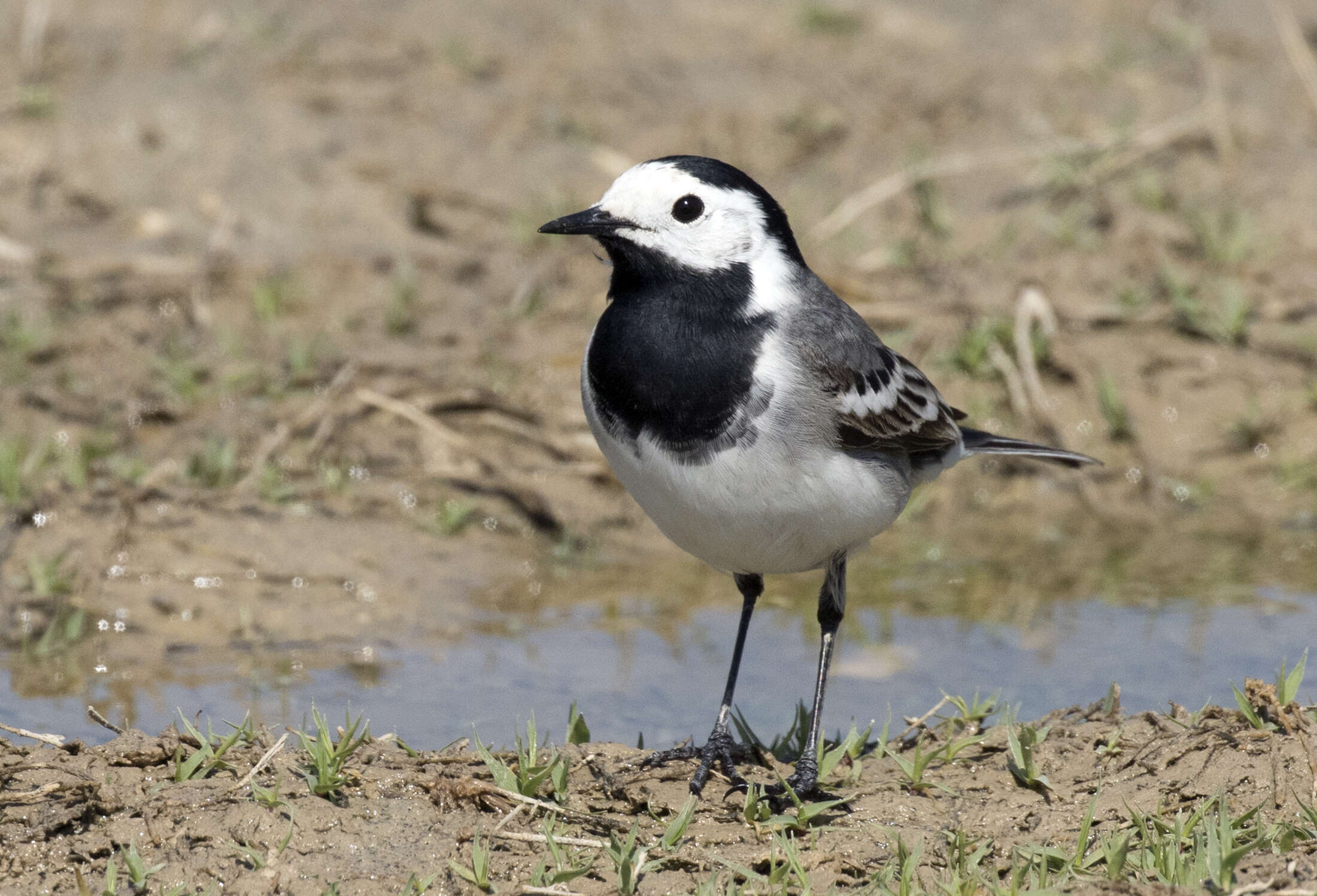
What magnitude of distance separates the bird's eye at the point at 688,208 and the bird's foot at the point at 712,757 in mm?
1624

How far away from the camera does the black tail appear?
19.1 feet

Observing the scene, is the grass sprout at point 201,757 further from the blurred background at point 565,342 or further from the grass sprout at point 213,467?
the grass sprout at point 213,467

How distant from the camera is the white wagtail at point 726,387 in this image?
4.42 metres

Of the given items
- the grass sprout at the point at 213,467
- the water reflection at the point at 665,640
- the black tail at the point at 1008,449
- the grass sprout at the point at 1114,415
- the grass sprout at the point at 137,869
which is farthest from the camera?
the grass sprout at the point at 1114,415

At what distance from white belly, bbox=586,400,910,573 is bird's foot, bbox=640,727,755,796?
0.56 m

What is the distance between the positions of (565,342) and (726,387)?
13.0ft

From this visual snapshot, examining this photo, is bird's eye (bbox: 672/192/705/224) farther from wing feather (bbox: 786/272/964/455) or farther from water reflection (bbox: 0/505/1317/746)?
water reflection (bbox: 0/505/1317/746)

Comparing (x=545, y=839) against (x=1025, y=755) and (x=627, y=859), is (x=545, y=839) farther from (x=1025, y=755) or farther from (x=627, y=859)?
(x=1025, y=755)

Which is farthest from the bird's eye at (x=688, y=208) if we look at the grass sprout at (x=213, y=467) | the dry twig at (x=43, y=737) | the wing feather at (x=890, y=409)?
the grass sprout at (x=213, y=467)

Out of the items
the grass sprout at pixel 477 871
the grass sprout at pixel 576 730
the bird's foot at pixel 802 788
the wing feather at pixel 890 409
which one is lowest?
the grass sprout at pixel 477 871

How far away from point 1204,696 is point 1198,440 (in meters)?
2.81

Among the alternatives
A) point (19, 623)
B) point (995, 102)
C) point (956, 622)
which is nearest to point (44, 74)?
point (19, 623)

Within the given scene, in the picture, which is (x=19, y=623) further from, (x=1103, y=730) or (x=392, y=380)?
(x=1103, y=730)

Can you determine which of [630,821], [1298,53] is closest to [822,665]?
[630,821]
